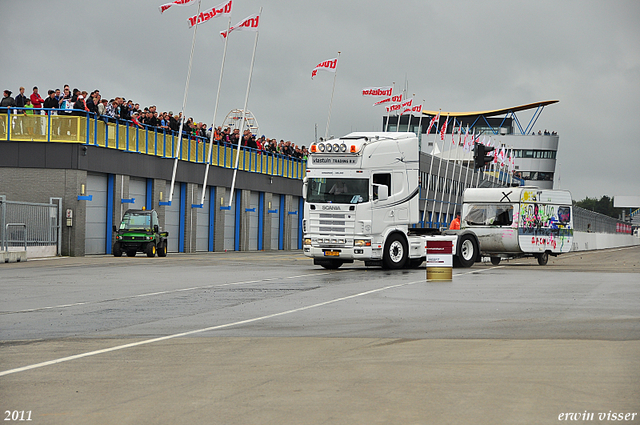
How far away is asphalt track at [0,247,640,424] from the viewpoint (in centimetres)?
637

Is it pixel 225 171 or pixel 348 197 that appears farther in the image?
pixel 225 171

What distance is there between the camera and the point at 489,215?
34.0 m

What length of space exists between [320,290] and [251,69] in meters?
34.8

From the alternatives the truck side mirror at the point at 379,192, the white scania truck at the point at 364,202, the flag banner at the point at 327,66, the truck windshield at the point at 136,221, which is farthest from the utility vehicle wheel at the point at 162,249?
the flag banner at the point at 327,66

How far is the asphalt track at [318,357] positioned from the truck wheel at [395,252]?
9.17m

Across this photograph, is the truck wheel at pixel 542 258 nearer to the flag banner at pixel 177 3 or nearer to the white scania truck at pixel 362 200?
the white scania truck at pixel 362 200

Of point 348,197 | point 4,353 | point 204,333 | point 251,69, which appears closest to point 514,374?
point 204,333

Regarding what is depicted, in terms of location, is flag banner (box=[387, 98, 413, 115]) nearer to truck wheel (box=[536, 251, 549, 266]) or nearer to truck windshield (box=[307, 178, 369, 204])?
truck wheel (box=[536, 251, 549, 266])

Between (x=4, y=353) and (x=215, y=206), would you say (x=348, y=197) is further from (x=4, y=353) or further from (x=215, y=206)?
(x=215, y=206)

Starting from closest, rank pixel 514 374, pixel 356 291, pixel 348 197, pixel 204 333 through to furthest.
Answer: pixel 514 374 < pixel 204 333 < pixel 356 291 < pixel 348 197

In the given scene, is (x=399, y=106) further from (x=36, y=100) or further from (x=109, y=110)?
(x=36, y=100)

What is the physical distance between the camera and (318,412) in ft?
20.5

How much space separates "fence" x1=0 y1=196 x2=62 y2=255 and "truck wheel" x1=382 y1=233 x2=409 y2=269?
14.6 metres

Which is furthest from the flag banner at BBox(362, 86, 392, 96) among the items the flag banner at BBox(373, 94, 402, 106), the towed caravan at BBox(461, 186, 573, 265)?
the towed caravan at BBox(461, 186, 573, 265)
